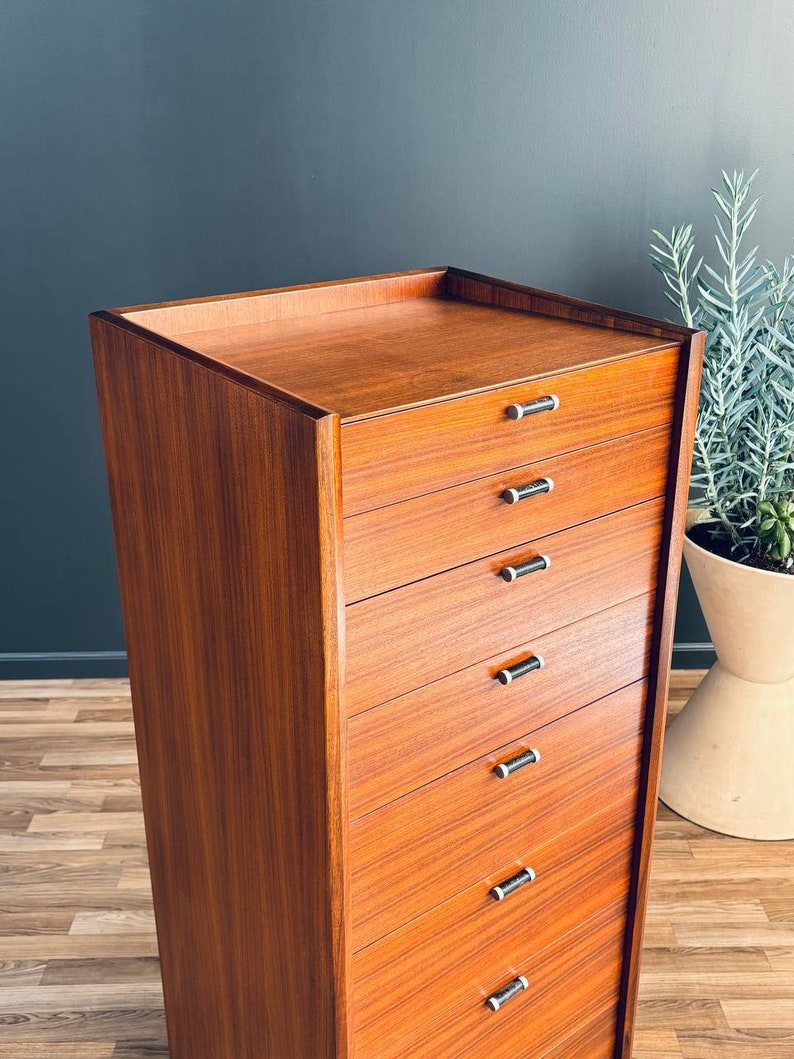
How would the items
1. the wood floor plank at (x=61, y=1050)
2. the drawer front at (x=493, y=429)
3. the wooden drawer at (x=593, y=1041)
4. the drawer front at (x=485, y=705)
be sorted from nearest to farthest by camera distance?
the drawer front at (x=493, y=429)
the drawer front at (x=485, y=705)
the wooden drawer at (x=593, y=1041)
the wood floor plank at (x=61, y=1050)

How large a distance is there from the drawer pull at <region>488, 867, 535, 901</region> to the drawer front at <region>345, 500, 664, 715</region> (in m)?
0.31

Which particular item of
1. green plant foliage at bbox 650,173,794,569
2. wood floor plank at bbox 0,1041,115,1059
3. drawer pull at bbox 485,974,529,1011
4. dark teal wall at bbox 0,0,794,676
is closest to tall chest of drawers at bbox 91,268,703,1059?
drawer pull at bbox 485,974,529,1011

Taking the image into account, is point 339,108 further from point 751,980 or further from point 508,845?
point 751,980

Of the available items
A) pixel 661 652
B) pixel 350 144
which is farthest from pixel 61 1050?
pixel 350 144

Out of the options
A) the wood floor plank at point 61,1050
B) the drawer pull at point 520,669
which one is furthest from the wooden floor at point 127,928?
the drawer pull at point 520,669

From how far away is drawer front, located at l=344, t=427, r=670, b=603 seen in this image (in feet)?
3.21

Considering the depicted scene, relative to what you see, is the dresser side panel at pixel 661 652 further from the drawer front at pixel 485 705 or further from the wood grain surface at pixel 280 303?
the wood grain surface at pixel 280 303

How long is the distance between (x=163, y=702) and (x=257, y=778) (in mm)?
208

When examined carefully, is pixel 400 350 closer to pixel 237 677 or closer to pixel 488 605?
pixel 488 605

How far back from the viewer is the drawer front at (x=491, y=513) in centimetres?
98

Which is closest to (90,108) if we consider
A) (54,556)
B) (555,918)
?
(54,556)

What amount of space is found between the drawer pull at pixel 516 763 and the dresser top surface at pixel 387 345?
45 centimetres

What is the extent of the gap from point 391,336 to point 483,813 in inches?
22.7

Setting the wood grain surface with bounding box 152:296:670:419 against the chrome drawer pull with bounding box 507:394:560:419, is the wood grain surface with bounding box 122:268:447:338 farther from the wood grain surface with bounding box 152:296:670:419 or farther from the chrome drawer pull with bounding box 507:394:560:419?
the chrome drawer pull with bounding box 507:394:560:419
